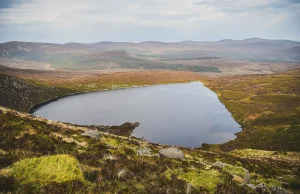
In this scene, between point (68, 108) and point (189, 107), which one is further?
point (189, 107)

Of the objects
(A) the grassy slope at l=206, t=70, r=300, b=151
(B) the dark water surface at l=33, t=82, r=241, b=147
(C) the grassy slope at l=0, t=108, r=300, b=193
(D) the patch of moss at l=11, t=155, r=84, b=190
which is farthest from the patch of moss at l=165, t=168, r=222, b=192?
(B) the dark water surface at l=33, t=82, r=241, b=147

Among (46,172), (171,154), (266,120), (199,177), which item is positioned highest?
(46,172)

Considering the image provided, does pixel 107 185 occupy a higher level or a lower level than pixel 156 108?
higher

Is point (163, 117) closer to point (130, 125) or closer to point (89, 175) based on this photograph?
point (130, 125)

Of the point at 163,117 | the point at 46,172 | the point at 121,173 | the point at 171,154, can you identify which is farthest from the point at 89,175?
the point at 163,117

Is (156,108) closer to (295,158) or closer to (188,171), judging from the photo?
(295,158)

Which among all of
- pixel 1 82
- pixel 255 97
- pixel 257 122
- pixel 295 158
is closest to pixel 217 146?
pixel 295 158

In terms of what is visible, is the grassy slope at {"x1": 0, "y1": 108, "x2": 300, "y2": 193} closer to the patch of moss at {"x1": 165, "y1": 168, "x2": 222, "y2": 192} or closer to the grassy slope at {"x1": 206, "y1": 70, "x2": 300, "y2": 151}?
the patch of moss at {"x1": 165, "y1": 168, "x2": 222, "y2": 192}

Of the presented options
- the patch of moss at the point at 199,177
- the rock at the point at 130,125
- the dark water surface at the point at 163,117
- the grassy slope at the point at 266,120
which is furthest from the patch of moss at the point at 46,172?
the rock at the point at 130,125
